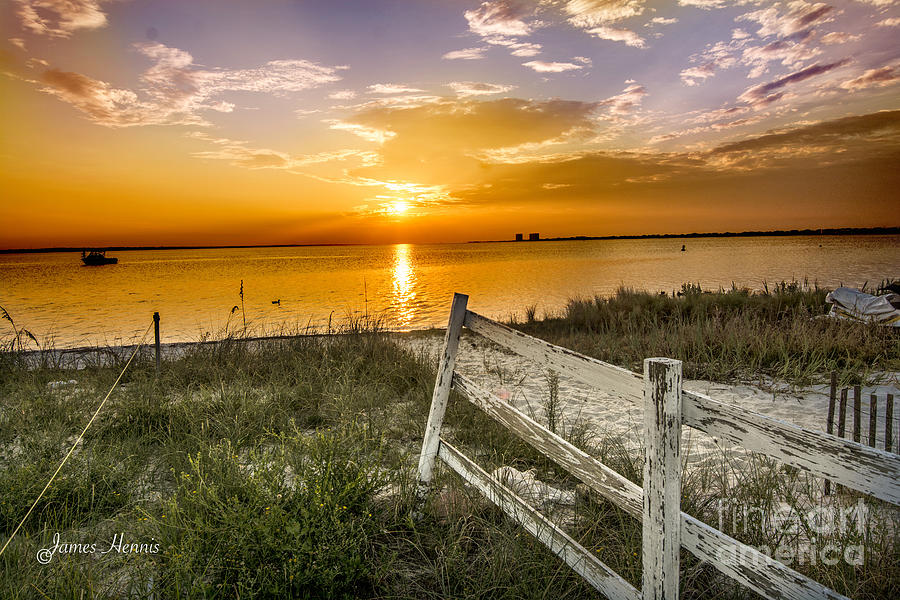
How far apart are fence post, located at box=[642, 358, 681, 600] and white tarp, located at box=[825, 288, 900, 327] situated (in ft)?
37.8

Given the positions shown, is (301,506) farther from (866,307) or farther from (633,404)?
(866,307)

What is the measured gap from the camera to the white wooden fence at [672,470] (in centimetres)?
144

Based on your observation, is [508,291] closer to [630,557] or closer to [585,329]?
[585,329]

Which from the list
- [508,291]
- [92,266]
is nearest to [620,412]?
[508,291]

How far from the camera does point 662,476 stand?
1.88 meters

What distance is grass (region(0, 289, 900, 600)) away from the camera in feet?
8.61

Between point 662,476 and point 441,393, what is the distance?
6.47 ft

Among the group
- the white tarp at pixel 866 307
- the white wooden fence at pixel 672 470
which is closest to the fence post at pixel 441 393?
the white wooden fence at pixel 672 470

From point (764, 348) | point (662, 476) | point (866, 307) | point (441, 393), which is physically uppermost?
point (662, 476)

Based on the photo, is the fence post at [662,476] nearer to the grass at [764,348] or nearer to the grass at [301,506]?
the grass at [301,506]

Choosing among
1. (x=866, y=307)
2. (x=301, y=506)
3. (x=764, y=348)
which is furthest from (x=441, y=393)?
(x=866, y=307)

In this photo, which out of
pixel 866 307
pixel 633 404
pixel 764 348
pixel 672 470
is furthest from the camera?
pixel 866 307

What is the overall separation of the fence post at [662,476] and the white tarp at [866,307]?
11.5 meters

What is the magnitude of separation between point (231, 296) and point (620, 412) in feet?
94.6
